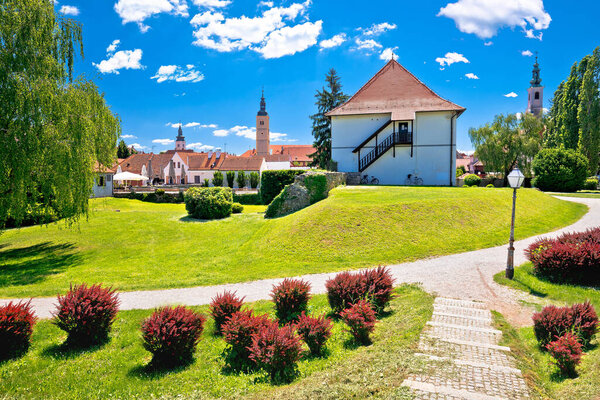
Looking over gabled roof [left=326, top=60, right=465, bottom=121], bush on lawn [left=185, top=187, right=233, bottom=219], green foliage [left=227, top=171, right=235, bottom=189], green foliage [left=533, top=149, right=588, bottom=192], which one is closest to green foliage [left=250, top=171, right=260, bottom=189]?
green foliage [left=227, top=171, right=235, bottom=189]

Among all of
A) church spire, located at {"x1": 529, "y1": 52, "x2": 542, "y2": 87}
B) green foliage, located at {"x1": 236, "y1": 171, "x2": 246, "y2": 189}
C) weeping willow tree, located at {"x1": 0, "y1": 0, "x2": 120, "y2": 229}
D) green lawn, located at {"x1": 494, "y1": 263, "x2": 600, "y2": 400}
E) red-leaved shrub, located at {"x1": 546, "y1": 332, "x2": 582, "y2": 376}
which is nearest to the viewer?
green lawn, located at {"x1": 494, "y1": 263, "x2": 600, "y2": 400}

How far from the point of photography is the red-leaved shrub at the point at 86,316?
6664 millimetres

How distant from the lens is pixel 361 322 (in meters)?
6.09

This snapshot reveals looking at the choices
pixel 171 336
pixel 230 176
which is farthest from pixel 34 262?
pixel 230 176

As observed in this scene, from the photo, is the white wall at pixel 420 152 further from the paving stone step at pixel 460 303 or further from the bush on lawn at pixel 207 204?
the paving stone step at pixel 460 303

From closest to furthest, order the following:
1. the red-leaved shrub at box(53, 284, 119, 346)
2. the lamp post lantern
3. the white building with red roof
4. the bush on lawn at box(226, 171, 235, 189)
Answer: the red-leaved shrub at box(53, 284, 119, 346) → the lamp post lantern → the white building with red roof → the bush on lawn at box(226, 171, 235, 189)

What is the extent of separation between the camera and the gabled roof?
96.7 feet

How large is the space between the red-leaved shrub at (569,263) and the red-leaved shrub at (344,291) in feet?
18.5

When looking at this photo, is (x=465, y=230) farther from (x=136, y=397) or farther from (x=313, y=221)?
(x=136, y=397)

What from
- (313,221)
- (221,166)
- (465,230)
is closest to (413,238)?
(465,230)

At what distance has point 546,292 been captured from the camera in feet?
27.8

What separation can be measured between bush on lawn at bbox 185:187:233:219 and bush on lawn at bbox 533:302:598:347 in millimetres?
18494

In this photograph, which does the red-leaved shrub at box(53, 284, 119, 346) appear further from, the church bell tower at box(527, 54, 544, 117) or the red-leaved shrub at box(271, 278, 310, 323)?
the church bell tower at box(527, 54, 544, 117)

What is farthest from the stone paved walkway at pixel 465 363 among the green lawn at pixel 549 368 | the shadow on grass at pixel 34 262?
the shadow on grass at pixel 34 262
